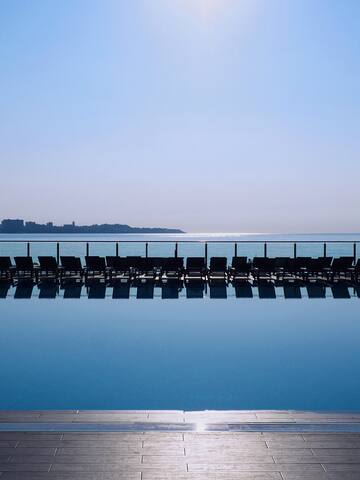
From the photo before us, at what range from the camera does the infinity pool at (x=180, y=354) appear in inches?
A: 192

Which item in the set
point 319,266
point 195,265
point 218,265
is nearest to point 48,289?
point 195,265

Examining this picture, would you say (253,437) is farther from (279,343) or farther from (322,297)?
(322,297)

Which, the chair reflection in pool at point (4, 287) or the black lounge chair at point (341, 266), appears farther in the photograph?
the black lounge chair at point (341, 266)

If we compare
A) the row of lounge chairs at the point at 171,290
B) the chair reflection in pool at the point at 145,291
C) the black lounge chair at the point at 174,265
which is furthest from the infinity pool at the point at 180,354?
the black lounge chair at the point at 174,265

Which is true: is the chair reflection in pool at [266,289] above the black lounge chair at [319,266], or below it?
below

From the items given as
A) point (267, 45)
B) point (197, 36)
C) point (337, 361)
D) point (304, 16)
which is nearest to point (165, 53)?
point (197, 36)

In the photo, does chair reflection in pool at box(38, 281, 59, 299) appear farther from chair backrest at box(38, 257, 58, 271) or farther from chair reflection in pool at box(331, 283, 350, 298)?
chair reflection in pool at box(331, 283, 350, 298)

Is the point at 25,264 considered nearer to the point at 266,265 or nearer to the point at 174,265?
the point at 174,265

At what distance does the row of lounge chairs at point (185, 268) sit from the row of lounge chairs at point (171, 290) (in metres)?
0.36

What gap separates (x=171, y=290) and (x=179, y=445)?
8.54 m

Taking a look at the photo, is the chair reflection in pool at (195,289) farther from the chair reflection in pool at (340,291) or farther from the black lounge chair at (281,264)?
the chair reflection in pool at (340,291)

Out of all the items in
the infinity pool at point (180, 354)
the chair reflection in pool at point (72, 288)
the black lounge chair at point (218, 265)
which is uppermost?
the black lounge chair at point (218, 265)

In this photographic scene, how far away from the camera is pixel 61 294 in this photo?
1124 centimetres

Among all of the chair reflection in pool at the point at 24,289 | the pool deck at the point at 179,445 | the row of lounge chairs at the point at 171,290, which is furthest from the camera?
the row of lounge chairs at the point at 171,290
